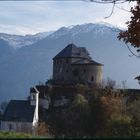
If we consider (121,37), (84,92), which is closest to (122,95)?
(84,92)

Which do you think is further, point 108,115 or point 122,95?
point 122,95

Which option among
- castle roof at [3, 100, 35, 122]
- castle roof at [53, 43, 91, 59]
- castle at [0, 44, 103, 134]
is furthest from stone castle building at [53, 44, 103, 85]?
castle roof at [3, 100, 35, 122]

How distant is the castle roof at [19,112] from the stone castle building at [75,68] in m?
7.86

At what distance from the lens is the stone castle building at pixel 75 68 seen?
72.6 meters

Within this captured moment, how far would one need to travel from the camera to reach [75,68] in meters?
74.2

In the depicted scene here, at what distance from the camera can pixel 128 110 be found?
181 feet

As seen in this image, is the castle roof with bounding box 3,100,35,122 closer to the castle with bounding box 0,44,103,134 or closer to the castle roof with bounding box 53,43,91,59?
the castle with bounding box 0,44,103,134

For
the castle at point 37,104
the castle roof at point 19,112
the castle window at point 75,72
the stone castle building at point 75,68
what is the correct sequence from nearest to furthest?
1. the castle at point 37,104
2. the castle roof at point 19,112
3. the stone castle building at point 75,68
4. the castle window at point 75,72

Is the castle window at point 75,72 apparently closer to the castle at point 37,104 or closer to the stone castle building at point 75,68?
the stone castle building at point 75,68

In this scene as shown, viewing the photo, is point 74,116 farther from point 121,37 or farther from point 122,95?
point 121,37

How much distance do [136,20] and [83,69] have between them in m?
63.7

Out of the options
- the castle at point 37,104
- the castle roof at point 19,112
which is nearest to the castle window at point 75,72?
the castle at point 37,104

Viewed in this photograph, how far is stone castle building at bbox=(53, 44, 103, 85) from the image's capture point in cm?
7262

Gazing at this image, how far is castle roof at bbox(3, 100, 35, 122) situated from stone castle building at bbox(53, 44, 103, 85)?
786 cm
